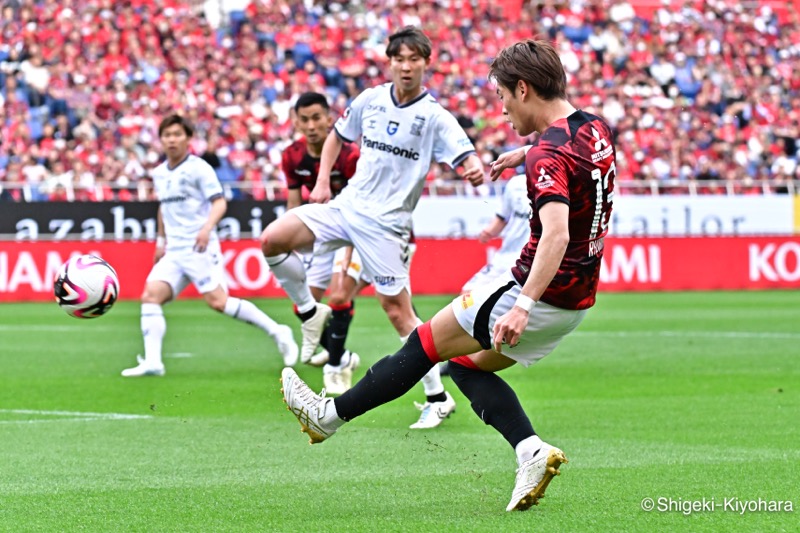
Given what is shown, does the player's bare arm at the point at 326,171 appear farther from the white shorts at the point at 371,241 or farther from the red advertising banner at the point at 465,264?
the red advertising banner at the point at 465,264

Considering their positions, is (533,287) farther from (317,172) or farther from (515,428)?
(317,172)

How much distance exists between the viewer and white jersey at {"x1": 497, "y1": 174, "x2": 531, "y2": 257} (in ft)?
44.8

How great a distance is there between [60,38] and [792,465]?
78.7ft

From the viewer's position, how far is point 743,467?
6.89 meters

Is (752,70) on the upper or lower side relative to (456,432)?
upper

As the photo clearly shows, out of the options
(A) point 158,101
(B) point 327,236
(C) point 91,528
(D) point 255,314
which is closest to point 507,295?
(C) point 91,528

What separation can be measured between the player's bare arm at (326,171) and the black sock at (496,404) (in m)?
3.26

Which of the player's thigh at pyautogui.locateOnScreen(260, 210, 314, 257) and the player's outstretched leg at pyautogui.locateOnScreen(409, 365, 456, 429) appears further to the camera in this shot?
the player's thigh at pyautogui.locateOnScreen(260, 210, 314, 257)

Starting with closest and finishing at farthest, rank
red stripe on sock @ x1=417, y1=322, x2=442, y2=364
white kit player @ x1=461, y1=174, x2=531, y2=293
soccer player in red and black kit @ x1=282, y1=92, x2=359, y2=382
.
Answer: red stripe on sock @ x1=417, y1=322, x2=442, y2=364 < soccer player in red and black kit @ x1=282, y1=92, x2=359, y2=382 < white kit player @ x1=461, y1=174, x2=531, y2=293

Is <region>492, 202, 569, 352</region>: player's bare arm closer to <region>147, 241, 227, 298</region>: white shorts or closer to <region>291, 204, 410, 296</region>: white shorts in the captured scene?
<region>291, 204, 410, 296</region>: white shorts

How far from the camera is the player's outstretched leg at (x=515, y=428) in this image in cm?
559

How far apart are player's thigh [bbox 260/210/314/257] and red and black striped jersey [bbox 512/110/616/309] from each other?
11.5ft

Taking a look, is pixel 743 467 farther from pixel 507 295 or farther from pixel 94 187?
pixel 94 187

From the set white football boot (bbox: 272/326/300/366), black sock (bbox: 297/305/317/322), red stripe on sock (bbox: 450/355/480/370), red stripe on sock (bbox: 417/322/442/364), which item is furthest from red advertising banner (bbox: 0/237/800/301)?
red stripe on sock (bbox: 417/322/442/364)
